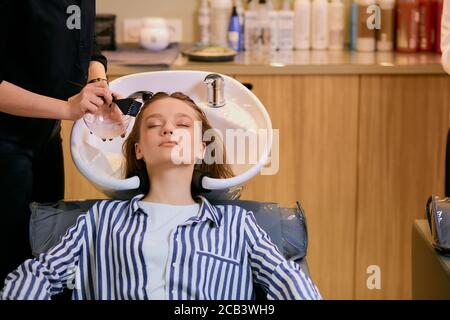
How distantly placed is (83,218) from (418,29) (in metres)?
1.65

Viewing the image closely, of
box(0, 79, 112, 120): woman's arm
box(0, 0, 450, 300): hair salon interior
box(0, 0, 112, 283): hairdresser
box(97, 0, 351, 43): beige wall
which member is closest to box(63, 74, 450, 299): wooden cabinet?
box(0, 0, 450, 300): hair salon interior

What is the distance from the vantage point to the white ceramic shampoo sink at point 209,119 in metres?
1.81

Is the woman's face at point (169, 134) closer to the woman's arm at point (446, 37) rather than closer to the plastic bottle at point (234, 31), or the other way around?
the woman's arm at point (446, 37)

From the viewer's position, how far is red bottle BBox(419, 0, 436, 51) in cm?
292

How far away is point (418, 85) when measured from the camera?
8.87ft

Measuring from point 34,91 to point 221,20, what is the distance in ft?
4.14

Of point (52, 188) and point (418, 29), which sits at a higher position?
point (418, 29)

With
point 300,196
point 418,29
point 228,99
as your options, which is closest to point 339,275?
point 300,196

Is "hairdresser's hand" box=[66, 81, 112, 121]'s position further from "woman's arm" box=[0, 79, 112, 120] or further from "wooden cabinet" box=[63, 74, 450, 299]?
"wooden cabinet" box=[63, 74, 450, 299]

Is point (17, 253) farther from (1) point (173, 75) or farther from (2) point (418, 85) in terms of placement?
(2) point (418, 85)

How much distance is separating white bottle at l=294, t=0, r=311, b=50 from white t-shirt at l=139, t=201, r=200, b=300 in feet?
4.74

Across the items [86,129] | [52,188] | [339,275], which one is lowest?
[339,275]

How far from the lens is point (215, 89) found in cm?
191

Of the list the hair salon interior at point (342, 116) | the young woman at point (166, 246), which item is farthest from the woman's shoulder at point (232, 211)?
the hair salon interior at point (342, 116)
